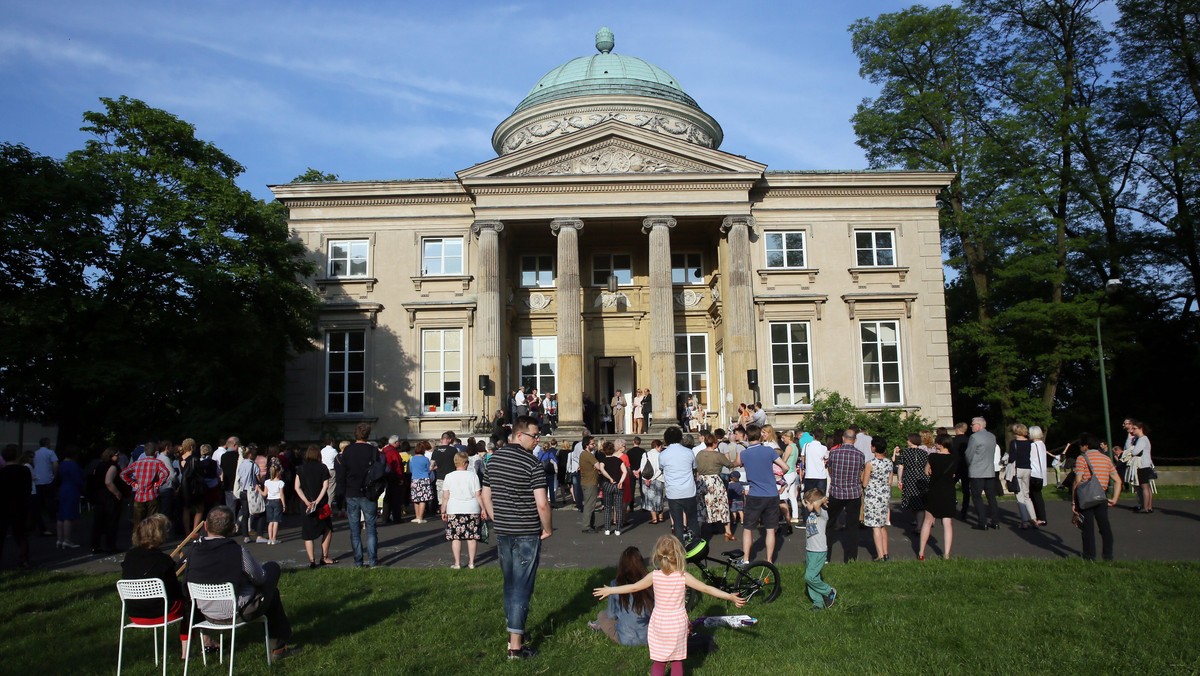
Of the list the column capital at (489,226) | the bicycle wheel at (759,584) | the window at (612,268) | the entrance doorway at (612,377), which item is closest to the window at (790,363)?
the entrance doorway at (612,377)

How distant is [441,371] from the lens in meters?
29.6

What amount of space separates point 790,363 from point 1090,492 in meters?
18.7

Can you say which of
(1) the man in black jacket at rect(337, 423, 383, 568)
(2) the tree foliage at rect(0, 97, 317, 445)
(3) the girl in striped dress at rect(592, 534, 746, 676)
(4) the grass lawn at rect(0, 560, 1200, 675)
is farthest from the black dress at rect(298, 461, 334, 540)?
(2) the tree foliage at rect(0, 97, 317, 445)

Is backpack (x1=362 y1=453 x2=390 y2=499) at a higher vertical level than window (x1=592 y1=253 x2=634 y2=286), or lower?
lower

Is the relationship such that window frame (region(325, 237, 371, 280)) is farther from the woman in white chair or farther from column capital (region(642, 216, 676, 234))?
the woman in white chair

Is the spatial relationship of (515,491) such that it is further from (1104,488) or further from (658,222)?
(658,222)

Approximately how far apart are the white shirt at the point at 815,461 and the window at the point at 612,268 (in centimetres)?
1910

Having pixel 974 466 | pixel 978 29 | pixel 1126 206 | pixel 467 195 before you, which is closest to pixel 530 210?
pixel 467 195

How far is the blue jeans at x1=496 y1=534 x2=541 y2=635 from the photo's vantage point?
764 cm

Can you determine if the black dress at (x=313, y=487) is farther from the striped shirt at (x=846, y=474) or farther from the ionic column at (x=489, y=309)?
the ionic column at (x=489, y=309)

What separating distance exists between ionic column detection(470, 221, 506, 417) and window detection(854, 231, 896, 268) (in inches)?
501

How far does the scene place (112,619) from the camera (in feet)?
31.1

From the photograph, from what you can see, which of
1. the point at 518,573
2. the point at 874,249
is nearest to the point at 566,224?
the point at 874,249

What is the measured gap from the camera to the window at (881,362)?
29281 millimetres
